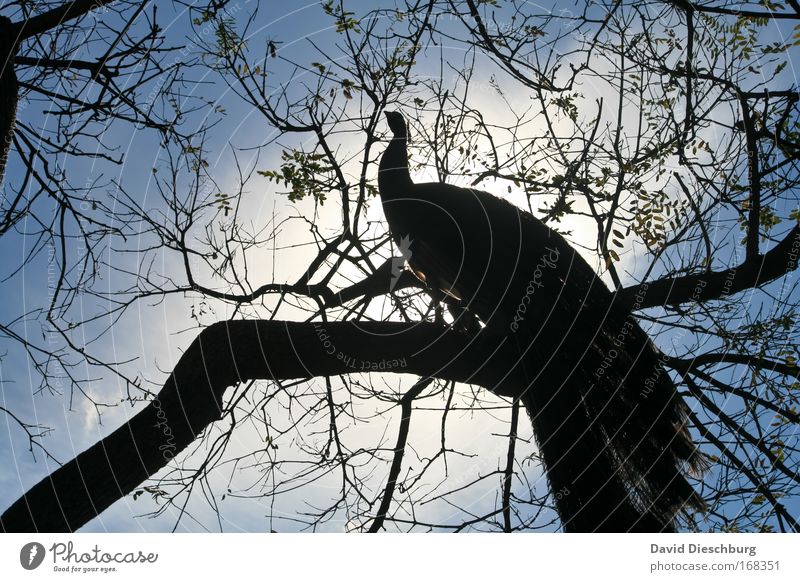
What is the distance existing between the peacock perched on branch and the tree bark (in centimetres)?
20

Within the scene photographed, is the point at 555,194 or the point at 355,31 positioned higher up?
the point at 355,31

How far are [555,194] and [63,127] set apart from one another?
88.7 inches

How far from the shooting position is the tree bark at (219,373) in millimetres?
1984

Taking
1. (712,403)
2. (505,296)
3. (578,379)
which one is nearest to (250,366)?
(505,296)

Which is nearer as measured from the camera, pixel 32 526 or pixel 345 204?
pixel 32 526

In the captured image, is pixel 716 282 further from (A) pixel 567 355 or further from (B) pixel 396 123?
(B) pixel 396 123

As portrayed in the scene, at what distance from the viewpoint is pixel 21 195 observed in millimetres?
2727

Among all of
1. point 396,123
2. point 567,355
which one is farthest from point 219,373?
point 396,123

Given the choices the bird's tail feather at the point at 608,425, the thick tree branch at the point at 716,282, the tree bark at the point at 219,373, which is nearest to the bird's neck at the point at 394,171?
the tree bark at the point at 219,373

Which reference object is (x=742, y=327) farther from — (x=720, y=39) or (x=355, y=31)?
(x=355, y=31)

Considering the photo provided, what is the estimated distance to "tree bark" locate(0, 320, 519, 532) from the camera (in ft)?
→ 6.51

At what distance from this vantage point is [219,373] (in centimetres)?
220
